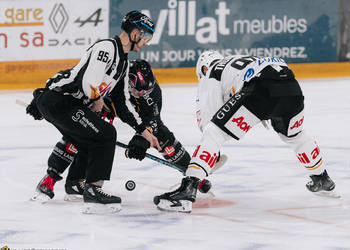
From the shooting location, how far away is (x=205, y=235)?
3.54 m

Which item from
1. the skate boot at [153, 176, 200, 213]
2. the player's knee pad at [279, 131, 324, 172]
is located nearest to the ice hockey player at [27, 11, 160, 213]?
the skate boot at [153, 176, 200, 213]

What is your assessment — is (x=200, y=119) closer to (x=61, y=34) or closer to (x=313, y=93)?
(x=313, y=93)

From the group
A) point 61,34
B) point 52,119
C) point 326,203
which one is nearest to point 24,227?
point 52,119

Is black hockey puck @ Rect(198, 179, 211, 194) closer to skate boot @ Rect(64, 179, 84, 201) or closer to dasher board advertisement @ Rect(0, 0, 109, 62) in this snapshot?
skate boot @ Rect(64, 179, 84, 201)

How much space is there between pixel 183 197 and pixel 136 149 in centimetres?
37

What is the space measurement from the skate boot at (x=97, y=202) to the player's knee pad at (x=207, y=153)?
44 centimetres

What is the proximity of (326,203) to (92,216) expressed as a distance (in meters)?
1.33

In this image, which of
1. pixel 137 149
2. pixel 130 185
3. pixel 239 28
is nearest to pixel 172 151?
pixel 130 185

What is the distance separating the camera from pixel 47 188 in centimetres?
429

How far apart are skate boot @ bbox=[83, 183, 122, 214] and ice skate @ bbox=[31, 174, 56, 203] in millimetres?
319

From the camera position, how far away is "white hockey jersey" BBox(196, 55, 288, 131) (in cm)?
406

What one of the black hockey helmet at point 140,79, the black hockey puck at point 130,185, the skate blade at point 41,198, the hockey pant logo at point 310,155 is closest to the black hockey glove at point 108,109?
the black hockey helmet at point 140,79

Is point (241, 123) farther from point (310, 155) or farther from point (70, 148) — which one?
point (70, 148)

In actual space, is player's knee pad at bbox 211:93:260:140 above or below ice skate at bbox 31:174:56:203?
above
